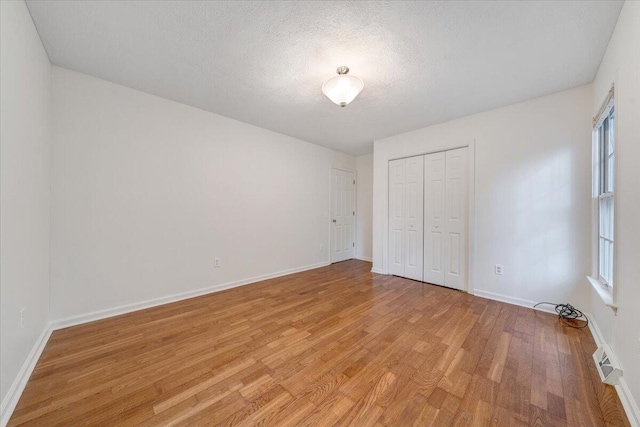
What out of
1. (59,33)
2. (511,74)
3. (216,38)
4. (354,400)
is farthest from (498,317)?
(59,33)

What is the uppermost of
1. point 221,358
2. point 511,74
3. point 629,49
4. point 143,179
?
point 511,74

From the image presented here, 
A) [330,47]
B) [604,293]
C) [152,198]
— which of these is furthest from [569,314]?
[152,198]

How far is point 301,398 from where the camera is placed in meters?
1.34

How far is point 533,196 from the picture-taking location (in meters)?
2.62

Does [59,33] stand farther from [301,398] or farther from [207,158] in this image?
[301,398]

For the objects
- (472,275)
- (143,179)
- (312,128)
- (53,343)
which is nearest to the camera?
(53,343)

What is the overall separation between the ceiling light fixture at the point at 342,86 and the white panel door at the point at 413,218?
6.51 ft

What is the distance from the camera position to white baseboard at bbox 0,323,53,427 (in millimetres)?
1196

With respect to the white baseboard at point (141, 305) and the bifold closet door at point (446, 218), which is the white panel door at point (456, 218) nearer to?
the bifold closet door at point (446, 218)

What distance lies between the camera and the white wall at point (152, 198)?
2197 millimetres

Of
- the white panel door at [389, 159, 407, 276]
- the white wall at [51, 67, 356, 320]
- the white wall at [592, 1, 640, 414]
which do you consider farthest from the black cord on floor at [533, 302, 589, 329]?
the white wall at [51, 67, 356, 320]

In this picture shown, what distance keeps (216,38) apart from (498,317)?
3.66 metres

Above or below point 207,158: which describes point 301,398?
below

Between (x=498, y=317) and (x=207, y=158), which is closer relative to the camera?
(x=498, y=317)
